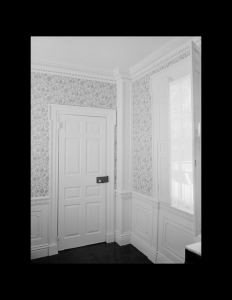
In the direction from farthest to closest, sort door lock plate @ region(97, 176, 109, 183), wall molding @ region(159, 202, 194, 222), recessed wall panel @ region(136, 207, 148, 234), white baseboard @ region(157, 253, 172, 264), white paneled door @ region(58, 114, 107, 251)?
door lock plate @ region(97, 176, 109, 183)
white paneled door @ region(58, 114, 107, 251)
recessed wall panel @ region(136, 207, 148, 234)
white baseboard @ region(157, 253, 172, 264)
wall molding @ region(159, 202, 194, 222)

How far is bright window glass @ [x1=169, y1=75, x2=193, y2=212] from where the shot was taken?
2.17 m

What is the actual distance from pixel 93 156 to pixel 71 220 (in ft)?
3.54

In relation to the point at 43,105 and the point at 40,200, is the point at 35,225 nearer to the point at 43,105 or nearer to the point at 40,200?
the point at 40,200

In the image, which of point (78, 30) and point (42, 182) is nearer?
point (78, 30)

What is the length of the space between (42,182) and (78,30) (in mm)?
2741

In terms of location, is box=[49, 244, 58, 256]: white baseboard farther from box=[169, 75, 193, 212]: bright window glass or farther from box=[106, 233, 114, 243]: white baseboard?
box=[169, 75, 193, 212]: bright window glass

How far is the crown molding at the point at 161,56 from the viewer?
2191 mm

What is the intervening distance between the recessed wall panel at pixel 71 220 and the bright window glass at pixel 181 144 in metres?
1.56

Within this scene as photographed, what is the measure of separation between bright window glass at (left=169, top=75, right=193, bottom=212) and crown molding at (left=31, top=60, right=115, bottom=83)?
1.24 metres

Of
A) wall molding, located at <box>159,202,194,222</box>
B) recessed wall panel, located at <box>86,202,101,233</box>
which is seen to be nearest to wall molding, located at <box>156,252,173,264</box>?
wall molding, located at <box>159,202,194,222</box>

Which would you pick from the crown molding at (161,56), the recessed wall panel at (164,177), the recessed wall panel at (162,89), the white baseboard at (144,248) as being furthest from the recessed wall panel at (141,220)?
A: the crown molding at (161,56)

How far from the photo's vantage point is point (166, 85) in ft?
8.25
